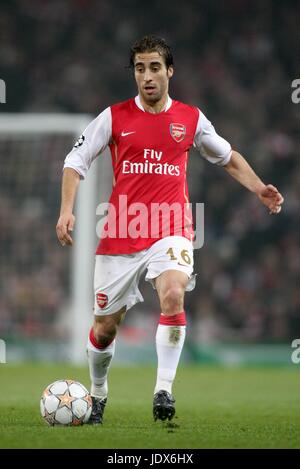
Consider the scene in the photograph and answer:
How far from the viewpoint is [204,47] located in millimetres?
20016

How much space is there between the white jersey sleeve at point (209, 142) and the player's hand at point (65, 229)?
1.22 m

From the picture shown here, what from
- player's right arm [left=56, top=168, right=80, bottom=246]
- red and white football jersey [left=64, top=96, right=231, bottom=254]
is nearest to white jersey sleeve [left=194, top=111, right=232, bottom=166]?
red and white football jersey [left=64, top=96, right=231, bottom=254]

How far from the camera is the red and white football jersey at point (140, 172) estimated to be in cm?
667

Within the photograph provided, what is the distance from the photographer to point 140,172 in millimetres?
6715

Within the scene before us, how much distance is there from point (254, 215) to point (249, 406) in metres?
8.83

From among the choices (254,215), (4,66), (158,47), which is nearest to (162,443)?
(158,47)

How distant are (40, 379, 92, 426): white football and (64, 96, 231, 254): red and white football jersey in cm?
96

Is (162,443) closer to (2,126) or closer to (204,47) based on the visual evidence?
(2,126)

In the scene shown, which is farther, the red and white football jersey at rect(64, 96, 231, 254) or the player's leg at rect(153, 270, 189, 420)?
the red and white football jersey at rect(64, 96, 231, 254)

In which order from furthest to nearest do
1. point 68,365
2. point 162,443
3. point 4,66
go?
point 4,66 < point 68,365 < point 162,443

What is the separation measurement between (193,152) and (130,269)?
11.6 meters

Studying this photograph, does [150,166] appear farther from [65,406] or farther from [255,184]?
[65,406]

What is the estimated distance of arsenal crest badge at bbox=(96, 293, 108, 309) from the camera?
21.9ft

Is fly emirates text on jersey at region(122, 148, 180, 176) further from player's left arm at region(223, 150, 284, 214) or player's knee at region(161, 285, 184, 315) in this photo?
player's knee at region(161, 285, 184, 315)
